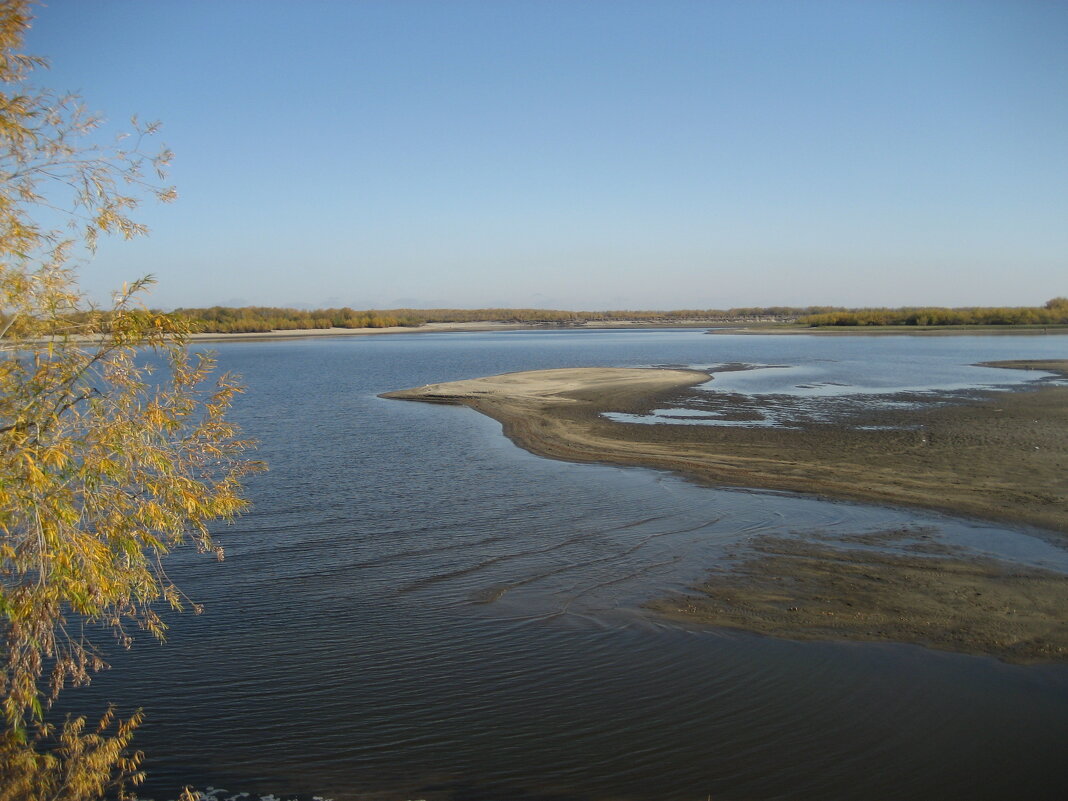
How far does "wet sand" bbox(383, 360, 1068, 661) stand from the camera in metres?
8.78

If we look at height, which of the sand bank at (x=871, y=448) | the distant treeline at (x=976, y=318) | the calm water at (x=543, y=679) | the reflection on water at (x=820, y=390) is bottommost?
the calm water at (x=543, y=679)

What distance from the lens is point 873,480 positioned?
1502 cm

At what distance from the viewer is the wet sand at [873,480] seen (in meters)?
8.78

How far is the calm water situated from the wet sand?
1.83 ft

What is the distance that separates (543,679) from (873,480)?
983 cm

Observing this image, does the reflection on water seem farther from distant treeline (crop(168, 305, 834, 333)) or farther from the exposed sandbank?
distant treeline (crop(168, 305, 834, 333))

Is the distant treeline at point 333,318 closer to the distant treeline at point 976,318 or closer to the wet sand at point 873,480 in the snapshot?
the distant treeline at point 976,318


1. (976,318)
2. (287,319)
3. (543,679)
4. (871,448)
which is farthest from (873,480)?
(287,319)

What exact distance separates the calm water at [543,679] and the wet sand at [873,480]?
1.83ft

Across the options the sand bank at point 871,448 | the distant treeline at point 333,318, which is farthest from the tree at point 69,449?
the distant treeline at point 333,318

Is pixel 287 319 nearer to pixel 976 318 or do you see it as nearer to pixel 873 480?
pixel 976 318

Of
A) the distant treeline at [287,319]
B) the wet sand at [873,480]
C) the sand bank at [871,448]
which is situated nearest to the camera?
the wet sand at [873,480]

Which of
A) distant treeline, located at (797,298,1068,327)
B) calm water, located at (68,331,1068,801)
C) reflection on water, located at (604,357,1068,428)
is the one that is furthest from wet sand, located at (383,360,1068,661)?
distant treeline, located at (797,298,1068,327)

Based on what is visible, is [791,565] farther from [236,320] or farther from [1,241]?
[236,320]
